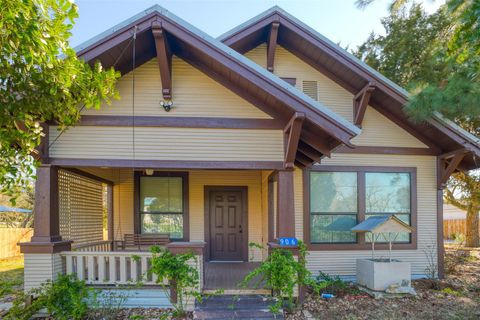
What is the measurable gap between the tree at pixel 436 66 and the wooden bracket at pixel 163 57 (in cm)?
349

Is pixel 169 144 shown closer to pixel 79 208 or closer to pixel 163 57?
pixel 163 57

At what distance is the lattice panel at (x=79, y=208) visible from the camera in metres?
6.70

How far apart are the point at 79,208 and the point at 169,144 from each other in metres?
2.94

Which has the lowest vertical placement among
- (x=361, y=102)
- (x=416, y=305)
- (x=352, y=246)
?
(x=416, y=305)

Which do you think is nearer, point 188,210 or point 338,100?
point 338,100

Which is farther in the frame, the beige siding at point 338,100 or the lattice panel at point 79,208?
the beige siding at point 338,100

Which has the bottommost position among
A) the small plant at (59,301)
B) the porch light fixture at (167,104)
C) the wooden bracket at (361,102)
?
the small plant at (59,301)

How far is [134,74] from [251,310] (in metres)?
4.48

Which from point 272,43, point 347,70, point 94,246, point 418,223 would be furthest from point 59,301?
point 418,223

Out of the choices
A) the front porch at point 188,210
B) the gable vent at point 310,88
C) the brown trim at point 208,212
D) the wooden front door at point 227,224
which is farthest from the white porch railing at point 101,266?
the gable vent at point 310,88

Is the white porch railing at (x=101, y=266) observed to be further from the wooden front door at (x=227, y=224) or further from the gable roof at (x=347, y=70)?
the gable roof at (x=347, y=70)

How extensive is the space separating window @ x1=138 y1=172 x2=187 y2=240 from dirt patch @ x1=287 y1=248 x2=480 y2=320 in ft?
13.3

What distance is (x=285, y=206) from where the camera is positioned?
608 cm

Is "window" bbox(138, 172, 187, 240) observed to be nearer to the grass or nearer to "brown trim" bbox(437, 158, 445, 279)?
the grass
